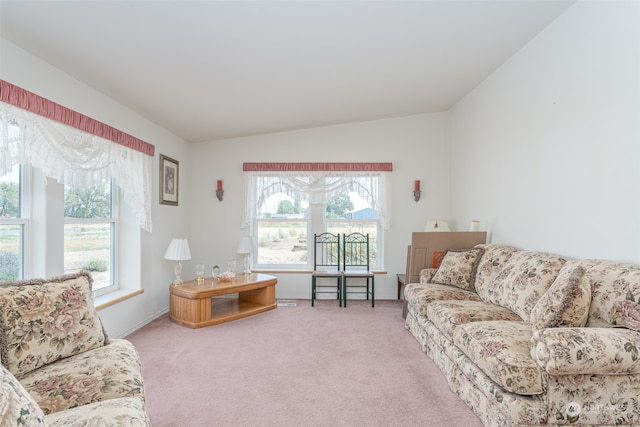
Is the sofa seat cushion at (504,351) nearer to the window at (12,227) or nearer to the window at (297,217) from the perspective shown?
the window at (297,217)

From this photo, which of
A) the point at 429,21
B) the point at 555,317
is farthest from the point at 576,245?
the point at 429,21

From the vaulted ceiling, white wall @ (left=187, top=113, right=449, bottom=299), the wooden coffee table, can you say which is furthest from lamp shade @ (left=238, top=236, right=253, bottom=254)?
the vaulted ceiling

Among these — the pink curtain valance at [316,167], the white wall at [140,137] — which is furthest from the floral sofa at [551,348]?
the white wall at [140,137]

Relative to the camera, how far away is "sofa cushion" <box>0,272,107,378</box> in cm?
152

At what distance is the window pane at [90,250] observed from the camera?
2902mm

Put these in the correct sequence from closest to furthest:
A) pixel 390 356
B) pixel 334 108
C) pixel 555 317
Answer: pixel 555 317
pixel 390 356
pixel 334 108

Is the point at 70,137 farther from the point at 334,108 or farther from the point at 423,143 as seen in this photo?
the point at 423,143

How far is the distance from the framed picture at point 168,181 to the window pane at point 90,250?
722mm

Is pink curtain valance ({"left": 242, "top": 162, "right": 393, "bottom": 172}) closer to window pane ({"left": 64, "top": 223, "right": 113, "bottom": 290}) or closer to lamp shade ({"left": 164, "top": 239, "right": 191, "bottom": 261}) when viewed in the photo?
lamp shade ({"left": 164, "top": 239, "right": 191, "bottom": 261})

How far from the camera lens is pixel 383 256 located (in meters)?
4.73

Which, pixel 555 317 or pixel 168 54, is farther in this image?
pixel 168 54

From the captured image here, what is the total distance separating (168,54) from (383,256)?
11.5ft

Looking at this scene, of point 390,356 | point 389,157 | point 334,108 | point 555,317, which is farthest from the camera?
point 389,157

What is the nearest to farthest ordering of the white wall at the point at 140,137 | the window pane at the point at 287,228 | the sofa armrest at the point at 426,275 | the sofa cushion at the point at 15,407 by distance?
1. the sofa cushion at the point at 15,407
2. the white wall at the point at 140,137
3. the sofa armrest at the point at 426,275
4. the window pane at the point at 287,228
